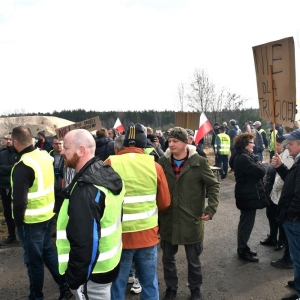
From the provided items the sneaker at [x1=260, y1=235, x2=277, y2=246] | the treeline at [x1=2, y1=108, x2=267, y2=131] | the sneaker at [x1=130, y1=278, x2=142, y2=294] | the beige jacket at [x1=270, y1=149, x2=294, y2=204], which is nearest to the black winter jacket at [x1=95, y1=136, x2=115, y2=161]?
the sneaker at [x1=130, y1=278, x2=142, y2=294]

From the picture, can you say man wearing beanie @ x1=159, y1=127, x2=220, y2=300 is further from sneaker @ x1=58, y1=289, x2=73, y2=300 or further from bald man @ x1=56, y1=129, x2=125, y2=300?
bald man @ x1=56, y1=129, x2=125, y2=300

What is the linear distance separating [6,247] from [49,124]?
3956 centimetres

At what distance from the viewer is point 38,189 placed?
385 cm

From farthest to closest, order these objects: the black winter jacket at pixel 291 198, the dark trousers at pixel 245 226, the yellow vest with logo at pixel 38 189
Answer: the dark trousers at pixel 245 226 < the yellow vest with logo at pixel 38 189 < the black winter jacket at pixel 291 198

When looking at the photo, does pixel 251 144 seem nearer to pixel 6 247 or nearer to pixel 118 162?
pixel 118 162

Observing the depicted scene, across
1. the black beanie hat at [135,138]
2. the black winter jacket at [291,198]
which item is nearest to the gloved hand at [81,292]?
the black beanie hat at [135,138]

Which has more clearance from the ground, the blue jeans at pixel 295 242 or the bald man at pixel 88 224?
the bald man at pixel 88 224

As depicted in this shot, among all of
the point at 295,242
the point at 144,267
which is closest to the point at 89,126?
the point at 144,267

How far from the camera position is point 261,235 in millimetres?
6211

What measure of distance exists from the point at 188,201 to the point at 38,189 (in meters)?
1.75

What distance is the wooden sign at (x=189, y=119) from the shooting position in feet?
29.3

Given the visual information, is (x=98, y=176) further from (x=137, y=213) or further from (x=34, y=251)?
(x=34, y=251)

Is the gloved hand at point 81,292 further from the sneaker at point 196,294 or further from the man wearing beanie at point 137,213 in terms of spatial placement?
the sneaker at point 196,294

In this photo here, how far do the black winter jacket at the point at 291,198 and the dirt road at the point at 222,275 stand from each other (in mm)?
1055
